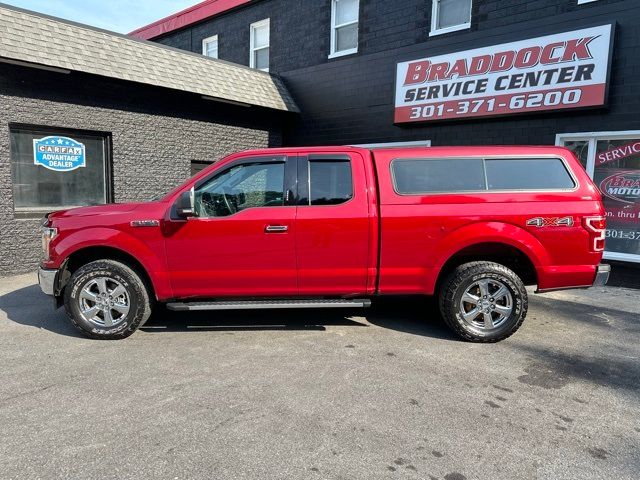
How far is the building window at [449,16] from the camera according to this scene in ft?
29.3

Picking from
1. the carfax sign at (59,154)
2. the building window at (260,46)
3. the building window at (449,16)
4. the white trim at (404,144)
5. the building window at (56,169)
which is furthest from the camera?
the building window at (260,46)

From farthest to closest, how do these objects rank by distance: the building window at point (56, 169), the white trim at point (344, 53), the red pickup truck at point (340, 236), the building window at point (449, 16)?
the white trim at point (344, 53) < the building window at point (449, 16) < the building window at point (56, 169) < the red pickup truck at point (340, 236)

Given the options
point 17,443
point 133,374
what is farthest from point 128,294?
point 17,443

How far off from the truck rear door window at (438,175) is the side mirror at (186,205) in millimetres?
2084

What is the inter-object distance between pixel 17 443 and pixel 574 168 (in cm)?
531

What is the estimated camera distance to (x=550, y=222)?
14.7 feet

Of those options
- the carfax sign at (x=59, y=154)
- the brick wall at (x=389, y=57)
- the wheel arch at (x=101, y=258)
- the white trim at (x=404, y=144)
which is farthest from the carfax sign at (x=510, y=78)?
the wheel arch at (x=101, y=258)

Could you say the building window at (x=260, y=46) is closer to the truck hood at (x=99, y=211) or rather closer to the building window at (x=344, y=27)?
the building window at (x=344, y=27)

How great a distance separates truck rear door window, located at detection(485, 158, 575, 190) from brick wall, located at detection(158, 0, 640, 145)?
372 cm

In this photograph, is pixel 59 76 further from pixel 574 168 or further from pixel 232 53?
pixel 574 168

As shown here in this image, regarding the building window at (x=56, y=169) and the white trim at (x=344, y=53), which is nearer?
the building window at (x=56, y=169)

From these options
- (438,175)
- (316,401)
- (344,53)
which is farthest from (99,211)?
(344,53)

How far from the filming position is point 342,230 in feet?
14.8

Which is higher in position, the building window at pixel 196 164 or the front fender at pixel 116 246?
the building window at pixel 196 164
